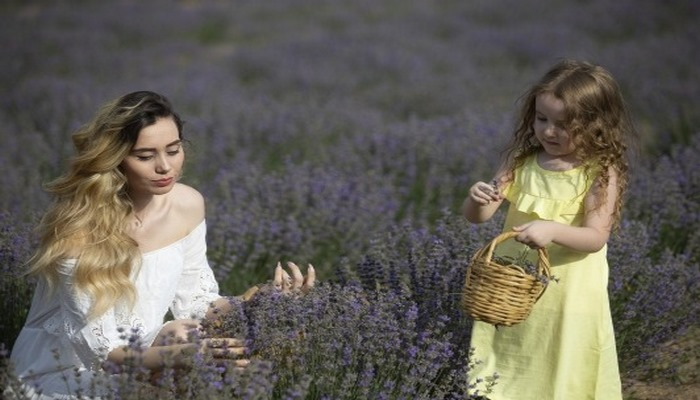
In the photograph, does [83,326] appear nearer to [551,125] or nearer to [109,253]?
[109,253]

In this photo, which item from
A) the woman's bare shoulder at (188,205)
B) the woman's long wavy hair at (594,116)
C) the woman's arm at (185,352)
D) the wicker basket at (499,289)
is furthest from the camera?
the woman's bare shoulder at (188,205)

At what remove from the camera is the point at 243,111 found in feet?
22.4

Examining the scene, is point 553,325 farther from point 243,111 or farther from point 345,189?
point 243,111

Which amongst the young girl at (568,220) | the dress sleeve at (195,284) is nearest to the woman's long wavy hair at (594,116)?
the young girl at (568,220)

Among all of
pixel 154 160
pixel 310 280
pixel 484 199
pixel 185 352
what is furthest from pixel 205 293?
pixel 484 199

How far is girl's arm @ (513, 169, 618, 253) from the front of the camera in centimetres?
269

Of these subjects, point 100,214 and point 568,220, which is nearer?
point 568,220

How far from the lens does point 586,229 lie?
109 inches

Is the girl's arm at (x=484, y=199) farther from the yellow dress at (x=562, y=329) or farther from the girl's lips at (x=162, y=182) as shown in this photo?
the girl's lips at (x=162, y=182)

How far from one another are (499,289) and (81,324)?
1.15m

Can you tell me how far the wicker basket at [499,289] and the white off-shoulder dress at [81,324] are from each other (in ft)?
2.47

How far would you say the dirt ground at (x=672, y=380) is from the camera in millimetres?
3434

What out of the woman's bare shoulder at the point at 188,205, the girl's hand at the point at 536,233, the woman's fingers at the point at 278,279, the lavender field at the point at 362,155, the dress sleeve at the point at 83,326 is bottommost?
the lavender field at the point at 362,155

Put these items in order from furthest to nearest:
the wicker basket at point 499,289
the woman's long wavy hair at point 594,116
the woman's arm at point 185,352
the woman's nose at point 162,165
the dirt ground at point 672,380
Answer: the dirt ground at point 672,380
the woman's nose at point 162,165
the woman's long wavy hair at point 594,116
the wicker basket at point 499,289
the woman's arm at point 185,352
